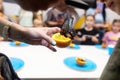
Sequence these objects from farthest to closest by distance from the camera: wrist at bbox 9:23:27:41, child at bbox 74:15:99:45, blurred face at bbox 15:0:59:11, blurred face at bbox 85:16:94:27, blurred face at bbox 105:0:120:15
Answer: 1. blurred face at bbox 85:16:94:27
2. child at bbox 74:15:99:45
3. wrist at bbox 9:23:27:41
4. blurred face at bbox 105:0:120:15
5. blurred face at bbox 15:0:59:11

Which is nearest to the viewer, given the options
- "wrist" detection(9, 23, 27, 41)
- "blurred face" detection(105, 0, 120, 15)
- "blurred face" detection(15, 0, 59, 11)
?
"blurred face" detection(15, 0, 59, 11)

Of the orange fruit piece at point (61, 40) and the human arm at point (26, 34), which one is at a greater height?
the human arm at point (26, 34)

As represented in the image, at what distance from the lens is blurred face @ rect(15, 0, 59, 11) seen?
0.50 metres

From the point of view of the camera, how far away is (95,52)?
6.09 feet

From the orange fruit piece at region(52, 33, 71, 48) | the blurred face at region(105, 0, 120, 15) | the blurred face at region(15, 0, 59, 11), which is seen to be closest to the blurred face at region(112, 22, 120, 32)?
the orange fruit piece at region(52, 33, 71, 48)

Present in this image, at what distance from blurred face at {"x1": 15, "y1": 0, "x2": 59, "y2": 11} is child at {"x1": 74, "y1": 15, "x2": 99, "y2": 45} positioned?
2.24 metres

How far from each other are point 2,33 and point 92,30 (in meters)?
2.01

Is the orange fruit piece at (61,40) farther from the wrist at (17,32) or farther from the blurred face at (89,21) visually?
the blurred face at (89,21)

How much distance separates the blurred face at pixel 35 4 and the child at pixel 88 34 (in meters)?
2.24

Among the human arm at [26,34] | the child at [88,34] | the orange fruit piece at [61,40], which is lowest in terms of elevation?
the child at [88,34]

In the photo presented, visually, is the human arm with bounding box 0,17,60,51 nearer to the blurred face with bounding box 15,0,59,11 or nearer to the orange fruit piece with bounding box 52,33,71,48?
the orange fruit piece with bounding box 52,33,71,48

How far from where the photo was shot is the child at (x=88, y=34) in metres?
2.81

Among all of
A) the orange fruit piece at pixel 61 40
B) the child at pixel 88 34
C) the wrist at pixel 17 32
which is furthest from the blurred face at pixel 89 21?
the wrist at pixel 17 32

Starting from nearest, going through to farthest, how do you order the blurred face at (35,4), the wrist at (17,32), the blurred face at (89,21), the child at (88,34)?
1. the blurred face at (35,4)
2. the wrist at (17,32)
3. the child at (88,34)
4. the blurred face at (89,21)
